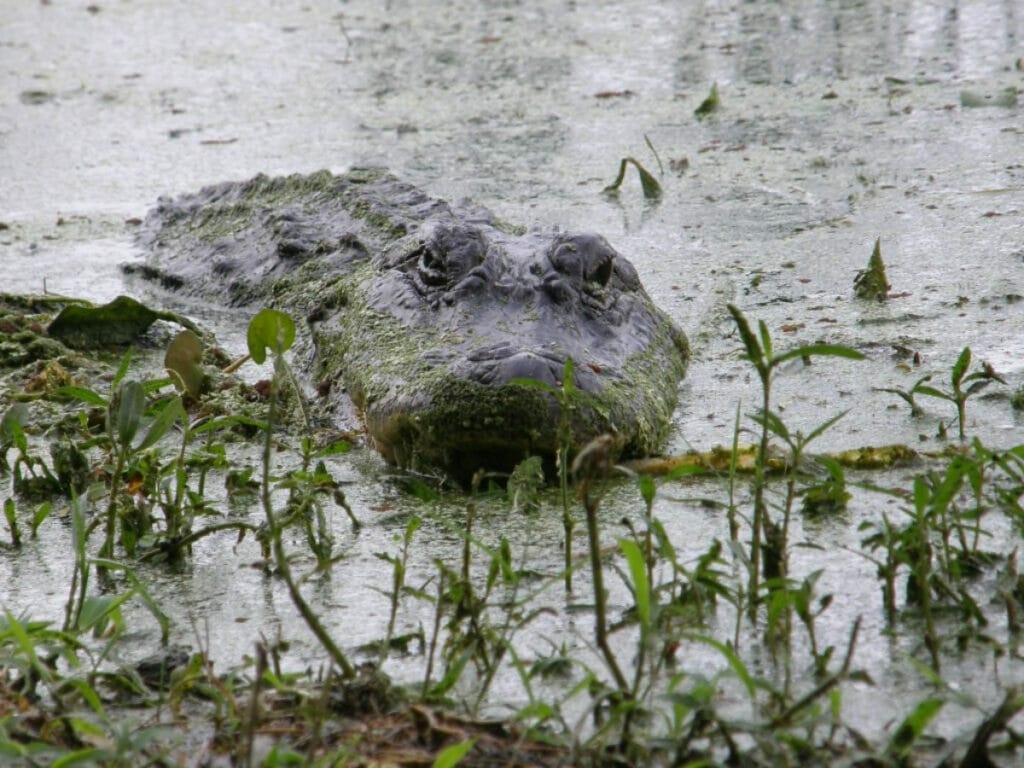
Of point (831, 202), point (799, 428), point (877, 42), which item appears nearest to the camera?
point (799, 428)

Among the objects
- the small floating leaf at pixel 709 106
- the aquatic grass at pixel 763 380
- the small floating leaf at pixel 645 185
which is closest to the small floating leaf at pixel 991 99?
the small floating leaf at pixel 709 106

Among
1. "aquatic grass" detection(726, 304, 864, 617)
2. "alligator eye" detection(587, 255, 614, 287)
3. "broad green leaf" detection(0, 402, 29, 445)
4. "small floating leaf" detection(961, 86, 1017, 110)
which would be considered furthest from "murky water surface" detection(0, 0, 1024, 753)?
"alligator eye" detection(587, 255, 614, 287)

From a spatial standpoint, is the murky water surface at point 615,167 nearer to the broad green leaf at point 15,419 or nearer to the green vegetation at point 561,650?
the green vegetation at point 561,650

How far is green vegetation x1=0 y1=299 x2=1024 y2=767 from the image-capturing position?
5.71ft

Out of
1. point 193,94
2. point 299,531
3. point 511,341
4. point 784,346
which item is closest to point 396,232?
point 784,346

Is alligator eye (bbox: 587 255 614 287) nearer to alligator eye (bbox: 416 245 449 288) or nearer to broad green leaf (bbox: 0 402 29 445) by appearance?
alligator eye (bbox: 416 245 449 288)

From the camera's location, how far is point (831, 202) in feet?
18.2

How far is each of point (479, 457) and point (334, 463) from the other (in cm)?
54

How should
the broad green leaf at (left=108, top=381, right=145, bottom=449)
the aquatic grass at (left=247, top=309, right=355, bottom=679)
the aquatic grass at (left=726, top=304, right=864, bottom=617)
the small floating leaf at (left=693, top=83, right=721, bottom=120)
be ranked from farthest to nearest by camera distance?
the small floating leaf at (left=693, top=83, right=721, bottom=120), the broad green leaf at (left=108, top=381, right=145, bottom=449), the aquatic grass at (left=726, top=304, right=864, bottom=617), the aquatic grass at (left=247, top=309, right=355, bottom=679)

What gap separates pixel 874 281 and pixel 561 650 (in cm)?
265

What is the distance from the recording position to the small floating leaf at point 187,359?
3.75m

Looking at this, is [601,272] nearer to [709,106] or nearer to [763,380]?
[763,380]

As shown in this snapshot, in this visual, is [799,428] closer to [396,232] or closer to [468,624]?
[468,624]

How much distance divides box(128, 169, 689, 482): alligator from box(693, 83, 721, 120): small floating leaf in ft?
7.21
